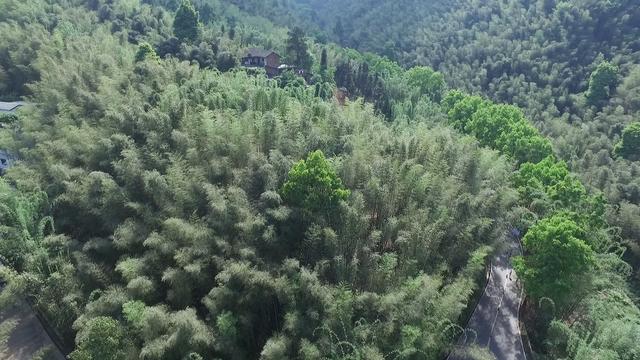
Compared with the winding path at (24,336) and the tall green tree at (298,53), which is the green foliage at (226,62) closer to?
the tall green tree at (298,53)

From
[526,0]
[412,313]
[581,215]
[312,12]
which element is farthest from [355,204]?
[312,12]

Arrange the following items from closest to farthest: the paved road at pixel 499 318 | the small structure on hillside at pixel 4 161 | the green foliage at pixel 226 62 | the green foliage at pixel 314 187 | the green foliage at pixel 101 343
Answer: the green foliage at pixel 101 343
the green foliage at pixel 314 187
the paved road at pixel 499 318
the small structure on hillside at pixel 4 161
the green foliage at pixel 226 62

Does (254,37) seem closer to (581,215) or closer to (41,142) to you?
(41,142)

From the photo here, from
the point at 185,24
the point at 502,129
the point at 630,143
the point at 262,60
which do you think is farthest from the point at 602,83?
the point at 185,24

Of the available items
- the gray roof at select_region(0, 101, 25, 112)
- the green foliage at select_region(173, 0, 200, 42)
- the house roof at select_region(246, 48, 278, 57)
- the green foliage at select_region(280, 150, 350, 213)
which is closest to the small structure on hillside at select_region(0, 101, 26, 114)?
the gray roof at select_region(0, 101, 25, 112)

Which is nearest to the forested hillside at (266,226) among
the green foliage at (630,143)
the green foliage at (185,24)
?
the green foliage at (630,143)
